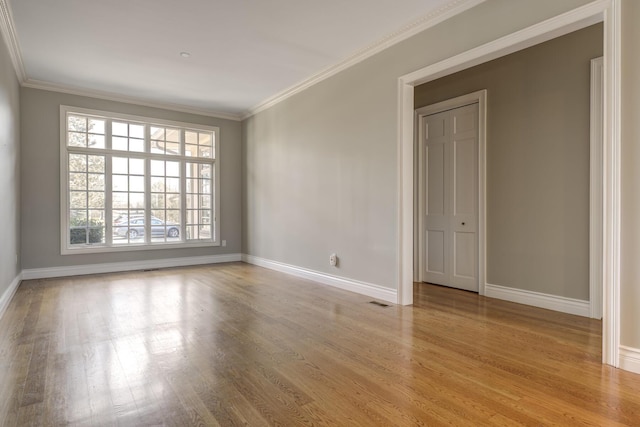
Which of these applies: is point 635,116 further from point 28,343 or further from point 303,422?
point 28,343

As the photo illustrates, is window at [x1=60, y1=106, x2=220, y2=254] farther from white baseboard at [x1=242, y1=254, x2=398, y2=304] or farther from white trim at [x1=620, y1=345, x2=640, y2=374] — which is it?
white trim at [x1=620, y1=345, x2=640, y2=374]

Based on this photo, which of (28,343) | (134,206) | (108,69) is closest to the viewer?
(28,343)

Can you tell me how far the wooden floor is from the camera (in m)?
1.83

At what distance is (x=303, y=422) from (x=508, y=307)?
2.93 meters

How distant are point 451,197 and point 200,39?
3.64 meters

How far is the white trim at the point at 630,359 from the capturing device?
2241 mm

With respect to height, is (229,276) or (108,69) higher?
(108,69)

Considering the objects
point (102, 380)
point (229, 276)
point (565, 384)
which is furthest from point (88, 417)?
point (229, 276)

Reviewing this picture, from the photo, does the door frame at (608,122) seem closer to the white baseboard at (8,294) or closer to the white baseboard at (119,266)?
the white baseboard at (8,294)

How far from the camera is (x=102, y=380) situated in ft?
7.18

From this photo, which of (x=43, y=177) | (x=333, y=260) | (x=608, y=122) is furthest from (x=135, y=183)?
(x=608, y=122)

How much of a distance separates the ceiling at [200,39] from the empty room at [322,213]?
3 centimetres

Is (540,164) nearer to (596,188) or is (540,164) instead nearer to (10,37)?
(596,188)

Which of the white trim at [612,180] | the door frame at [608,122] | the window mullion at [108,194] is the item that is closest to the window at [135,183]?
the window mullion at [108,194]
